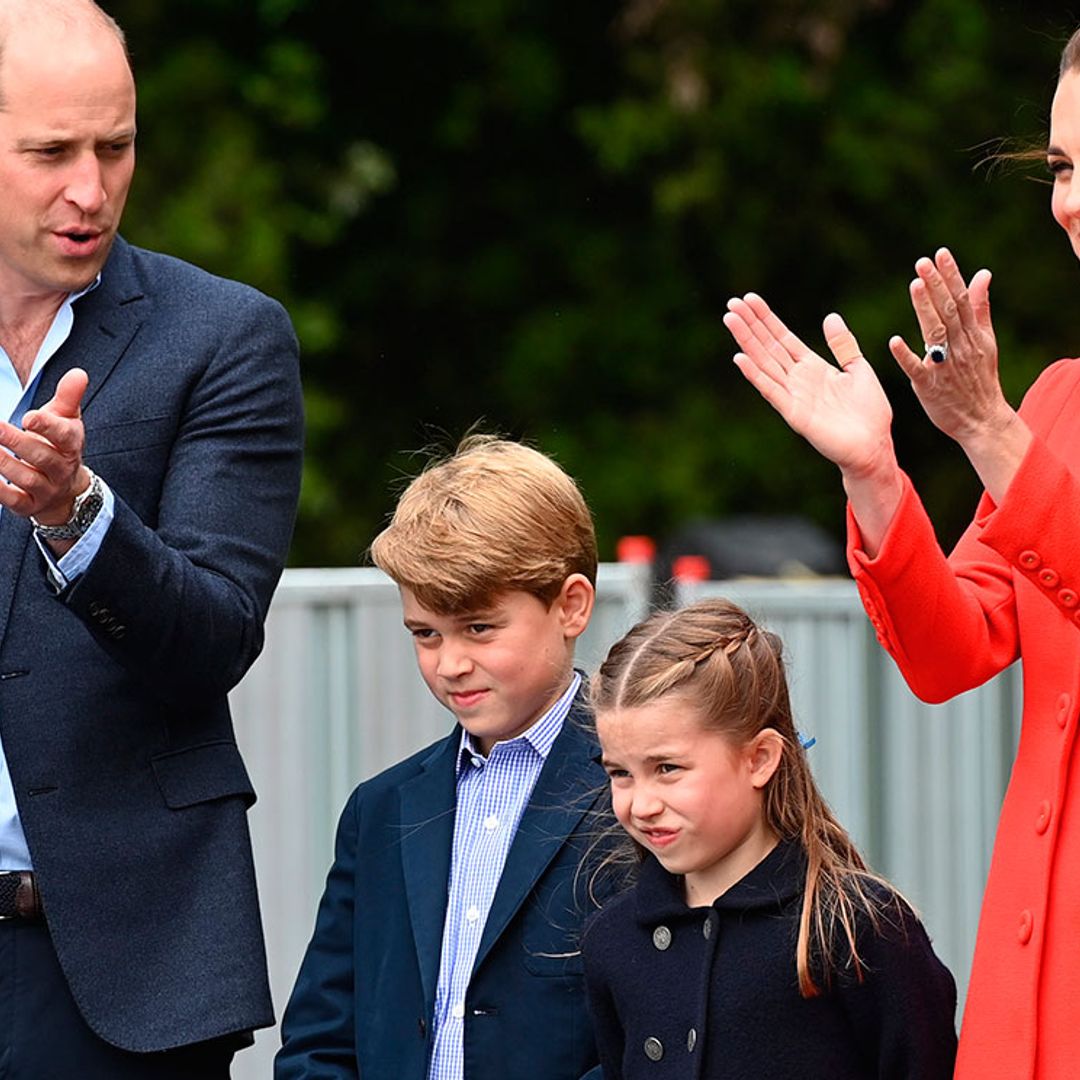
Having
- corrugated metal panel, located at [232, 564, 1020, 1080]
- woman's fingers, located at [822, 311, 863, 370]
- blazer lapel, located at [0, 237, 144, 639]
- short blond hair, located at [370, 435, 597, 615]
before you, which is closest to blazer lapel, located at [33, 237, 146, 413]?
blazer lapel, located at [0, 237, 144, 639]

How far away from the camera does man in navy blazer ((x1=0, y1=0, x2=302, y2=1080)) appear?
2637 mm

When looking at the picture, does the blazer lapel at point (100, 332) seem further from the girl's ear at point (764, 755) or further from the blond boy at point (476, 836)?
the girl's ear at point (764, 755)

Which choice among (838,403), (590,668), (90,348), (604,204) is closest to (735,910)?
(838,403)

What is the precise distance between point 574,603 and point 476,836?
0.32 m

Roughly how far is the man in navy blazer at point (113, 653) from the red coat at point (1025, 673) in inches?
29.9

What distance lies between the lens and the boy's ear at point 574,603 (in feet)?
9.46

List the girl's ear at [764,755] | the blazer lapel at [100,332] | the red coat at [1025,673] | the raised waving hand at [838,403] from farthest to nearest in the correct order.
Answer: the blazer lapel at [100,332]
the girl's ear at [764,755]
the raised waving hand at [838,403]
the red coat at [1025,673]

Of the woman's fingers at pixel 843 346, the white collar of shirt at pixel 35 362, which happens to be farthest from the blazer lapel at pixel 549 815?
the white collar of shirt at pixel 35 362

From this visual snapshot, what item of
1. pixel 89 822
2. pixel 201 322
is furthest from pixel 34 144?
pixel 89 822

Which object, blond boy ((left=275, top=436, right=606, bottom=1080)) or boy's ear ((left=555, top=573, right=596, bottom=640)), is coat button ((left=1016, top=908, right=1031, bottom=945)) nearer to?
blond boy ((left=275, top=436, right=606, bottom=1080))

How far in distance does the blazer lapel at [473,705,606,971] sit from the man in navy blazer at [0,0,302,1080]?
300 mm

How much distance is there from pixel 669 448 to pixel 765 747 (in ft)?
26.5

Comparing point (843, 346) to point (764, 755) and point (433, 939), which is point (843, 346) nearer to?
point (764, 755)

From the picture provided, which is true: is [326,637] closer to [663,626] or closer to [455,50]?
[663,626]
